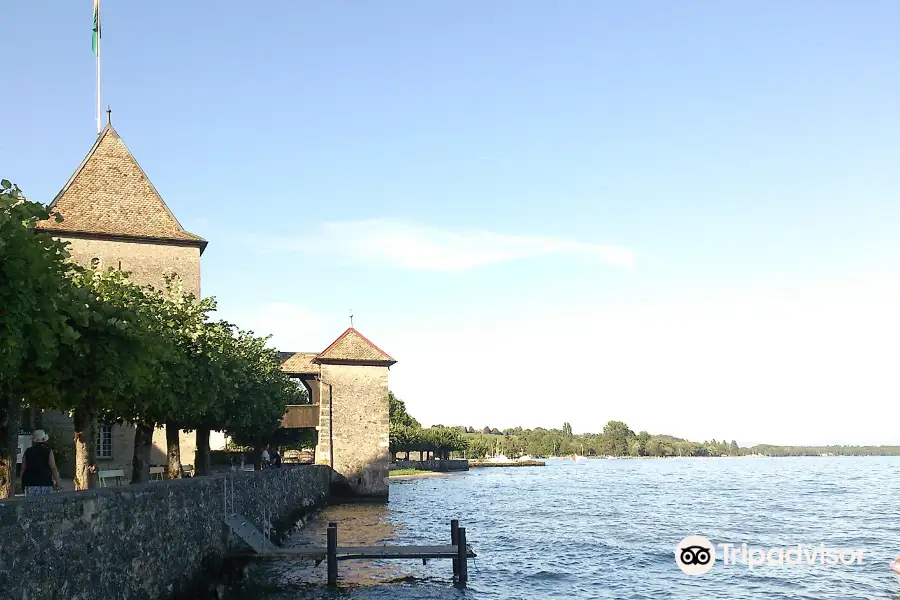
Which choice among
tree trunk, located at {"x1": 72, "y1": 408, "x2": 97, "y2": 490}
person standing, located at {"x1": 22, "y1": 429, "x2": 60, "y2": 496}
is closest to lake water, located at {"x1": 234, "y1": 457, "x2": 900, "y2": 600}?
tree trunk, located at {"x1": 72, "y1": 408, "x2": 97, "y2": 490}

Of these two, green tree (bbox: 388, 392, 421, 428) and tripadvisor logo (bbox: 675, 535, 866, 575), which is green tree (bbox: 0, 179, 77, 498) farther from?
green tree (bbox: 388, 392, 421, 428)

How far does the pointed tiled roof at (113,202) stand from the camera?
3744 centimetres

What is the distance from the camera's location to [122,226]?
37969 millimetres

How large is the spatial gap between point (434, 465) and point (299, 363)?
7760 centimetres

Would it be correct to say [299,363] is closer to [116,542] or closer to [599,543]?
[599,543]

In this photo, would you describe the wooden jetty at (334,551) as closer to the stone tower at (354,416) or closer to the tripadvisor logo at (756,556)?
the tripadvisor logo at (756,556)

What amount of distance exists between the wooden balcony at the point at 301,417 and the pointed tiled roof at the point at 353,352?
306 cm

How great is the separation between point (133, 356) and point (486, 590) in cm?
1185

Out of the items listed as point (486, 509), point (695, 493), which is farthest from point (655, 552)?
point (695, 493)

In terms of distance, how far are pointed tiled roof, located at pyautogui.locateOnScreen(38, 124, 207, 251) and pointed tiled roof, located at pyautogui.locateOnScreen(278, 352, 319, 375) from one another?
13.9 m

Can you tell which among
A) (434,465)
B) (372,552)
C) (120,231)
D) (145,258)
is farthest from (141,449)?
(434,465)

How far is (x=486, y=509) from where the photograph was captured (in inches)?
2093

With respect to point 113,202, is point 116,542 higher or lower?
lower

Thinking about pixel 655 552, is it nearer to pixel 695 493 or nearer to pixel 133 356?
pixel 133 356
